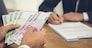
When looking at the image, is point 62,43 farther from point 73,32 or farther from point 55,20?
point 55,20

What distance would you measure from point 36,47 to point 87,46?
0.26 m

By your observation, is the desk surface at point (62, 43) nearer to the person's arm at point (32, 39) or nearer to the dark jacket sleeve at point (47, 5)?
the person's arm at point (32, 39)

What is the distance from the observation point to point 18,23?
34.7 inches

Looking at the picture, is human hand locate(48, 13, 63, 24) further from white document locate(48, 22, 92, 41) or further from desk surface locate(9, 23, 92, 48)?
desk surface locate(9, 23, 92, 48)

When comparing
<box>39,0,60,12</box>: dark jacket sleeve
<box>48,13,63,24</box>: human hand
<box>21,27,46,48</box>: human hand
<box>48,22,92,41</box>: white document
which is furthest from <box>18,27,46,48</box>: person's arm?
<box>39,0,60,12</box>: dark jacket sleeve

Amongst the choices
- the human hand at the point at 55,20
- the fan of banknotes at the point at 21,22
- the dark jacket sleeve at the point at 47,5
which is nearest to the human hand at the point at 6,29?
the fan of banknotes at the point at 21,22

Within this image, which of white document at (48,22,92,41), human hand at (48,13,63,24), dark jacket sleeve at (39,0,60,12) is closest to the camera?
white document at (48,22,92,41)

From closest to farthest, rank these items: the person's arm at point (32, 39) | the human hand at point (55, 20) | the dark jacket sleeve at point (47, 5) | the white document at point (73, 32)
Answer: the person's arm at point (32, 39) < the white document at point (73, 32) < the human hand at point (55, 20) < the dark jacket sleeve at point (47, 5)

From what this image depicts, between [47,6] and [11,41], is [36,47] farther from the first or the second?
[47,6]

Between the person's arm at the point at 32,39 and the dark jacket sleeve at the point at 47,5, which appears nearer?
the person's arm at the point at 32,39

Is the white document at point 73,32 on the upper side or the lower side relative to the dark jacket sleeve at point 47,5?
lower

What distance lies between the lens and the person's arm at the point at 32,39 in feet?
2.47

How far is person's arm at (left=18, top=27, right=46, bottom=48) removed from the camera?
0.75 meters

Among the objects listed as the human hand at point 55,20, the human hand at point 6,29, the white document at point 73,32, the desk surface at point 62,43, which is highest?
the human hand at point 6,29
